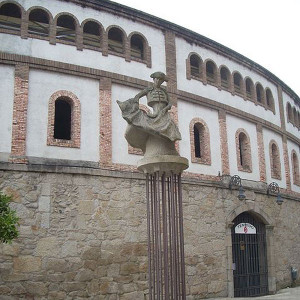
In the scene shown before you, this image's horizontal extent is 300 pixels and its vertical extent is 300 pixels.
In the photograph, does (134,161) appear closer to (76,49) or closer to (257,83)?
(76,49)

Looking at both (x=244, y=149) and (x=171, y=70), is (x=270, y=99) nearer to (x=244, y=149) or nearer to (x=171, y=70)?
(x=244, y=149)

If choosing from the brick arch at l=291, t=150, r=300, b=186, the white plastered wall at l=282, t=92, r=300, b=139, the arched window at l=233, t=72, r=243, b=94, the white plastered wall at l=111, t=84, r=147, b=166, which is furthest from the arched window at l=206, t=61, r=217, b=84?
the brick arch at l=291, t=150, r=300, b=186

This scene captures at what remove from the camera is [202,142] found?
55.8 feet

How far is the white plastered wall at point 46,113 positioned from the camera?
13.1m

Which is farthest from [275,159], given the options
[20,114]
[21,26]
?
[21,26]

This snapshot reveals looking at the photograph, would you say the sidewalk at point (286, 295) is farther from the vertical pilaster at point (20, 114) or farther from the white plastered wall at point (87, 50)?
the vertical pilaster at point (20, 114)

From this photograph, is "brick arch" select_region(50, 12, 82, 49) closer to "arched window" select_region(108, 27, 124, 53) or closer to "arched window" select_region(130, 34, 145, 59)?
"arched window" select_region(108, 27, 124, 53)

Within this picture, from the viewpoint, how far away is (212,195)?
16.3 metres

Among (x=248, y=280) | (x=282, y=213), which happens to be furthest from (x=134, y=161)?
(x=282, y=213)

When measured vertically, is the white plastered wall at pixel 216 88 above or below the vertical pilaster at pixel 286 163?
above

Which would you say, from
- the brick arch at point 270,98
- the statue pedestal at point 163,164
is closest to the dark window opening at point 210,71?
the brick arch at point 270,98

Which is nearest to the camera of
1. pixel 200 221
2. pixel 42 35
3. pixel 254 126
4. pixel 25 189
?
pixel 25 189

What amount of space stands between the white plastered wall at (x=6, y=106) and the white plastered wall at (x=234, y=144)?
8604 millimetres

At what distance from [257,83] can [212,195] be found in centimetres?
663
